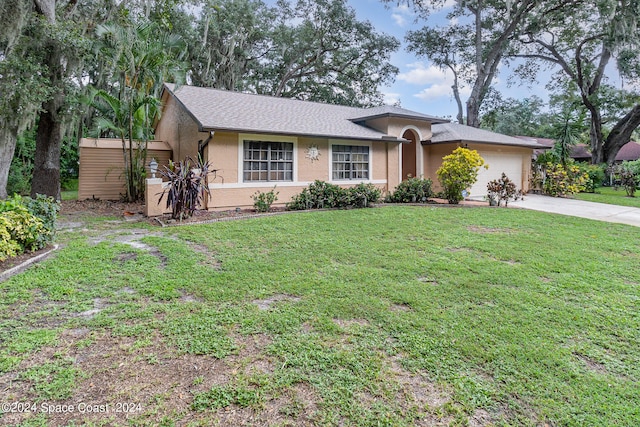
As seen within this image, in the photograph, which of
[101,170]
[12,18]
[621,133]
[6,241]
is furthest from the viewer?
[621,133]

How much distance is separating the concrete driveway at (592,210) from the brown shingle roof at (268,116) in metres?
5.87

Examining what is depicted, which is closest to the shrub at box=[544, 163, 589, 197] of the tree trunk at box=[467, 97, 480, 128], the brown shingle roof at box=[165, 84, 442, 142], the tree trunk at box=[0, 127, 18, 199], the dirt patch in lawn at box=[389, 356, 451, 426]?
the brown shingle roof at box=[165, 84, 442, 142]

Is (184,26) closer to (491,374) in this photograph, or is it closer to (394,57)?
(394,57)

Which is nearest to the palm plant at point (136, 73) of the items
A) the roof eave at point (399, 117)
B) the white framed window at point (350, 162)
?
the white framed window at point (350, 162)

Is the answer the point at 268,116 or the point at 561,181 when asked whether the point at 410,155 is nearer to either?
the point at 561,181

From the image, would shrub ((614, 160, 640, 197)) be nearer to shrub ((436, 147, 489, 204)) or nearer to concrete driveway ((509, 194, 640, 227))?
concrete driveway ((509, 194, 640, 227))

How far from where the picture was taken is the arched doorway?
53.5ft

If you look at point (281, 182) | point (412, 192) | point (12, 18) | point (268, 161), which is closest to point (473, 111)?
point (412, 192)

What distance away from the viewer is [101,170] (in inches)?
508

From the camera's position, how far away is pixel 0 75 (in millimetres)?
9703

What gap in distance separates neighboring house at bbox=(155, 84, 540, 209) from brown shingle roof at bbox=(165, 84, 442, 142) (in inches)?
1.4

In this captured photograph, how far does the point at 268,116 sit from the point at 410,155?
771 cm

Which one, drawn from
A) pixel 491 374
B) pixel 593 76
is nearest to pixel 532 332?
pixel 491 374

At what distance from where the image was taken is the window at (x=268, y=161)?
37.2 ft
